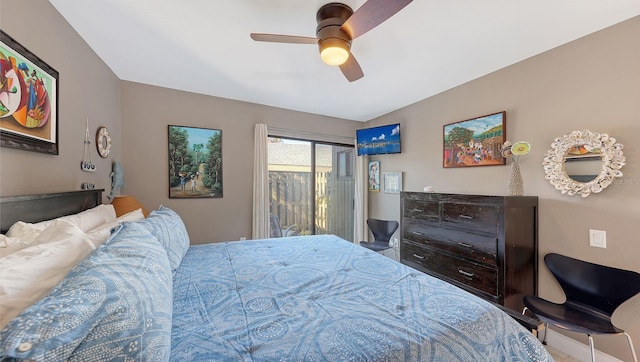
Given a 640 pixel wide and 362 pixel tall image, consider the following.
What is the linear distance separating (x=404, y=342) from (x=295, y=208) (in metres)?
3.33

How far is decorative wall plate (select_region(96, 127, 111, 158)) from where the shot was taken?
232cm

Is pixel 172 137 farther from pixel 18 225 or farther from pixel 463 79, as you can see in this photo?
pixel 463 79

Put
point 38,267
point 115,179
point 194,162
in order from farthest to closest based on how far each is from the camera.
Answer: point 194,162 → point 115,179 → point 38,267

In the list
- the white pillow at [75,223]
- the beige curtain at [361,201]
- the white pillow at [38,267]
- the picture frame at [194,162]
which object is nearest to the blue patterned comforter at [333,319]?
the white pillow at [38,267]

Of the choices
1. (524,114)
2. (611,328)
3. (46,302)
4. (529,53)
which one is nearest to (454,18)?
(529,53)

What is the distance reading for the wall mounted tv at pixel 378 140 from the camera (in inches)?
147

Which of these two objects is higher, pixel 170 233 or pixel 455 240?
pixel 170 233

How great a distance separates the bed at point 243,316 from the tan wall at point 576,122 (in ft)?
4.67

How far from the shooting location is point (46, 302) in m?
0.63

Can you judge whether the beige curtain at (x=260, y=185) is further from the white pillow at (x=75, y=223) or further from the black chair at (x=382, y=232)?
the white pillow at (x=75, y=223)

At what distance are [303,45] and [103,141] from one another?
2.17m

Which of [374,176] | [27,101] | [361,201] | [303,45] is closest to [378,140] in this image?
[374,176]

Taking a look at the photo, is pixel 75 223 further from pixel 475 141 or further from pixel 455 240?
pixel 475 141

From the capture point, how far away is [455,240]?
2.36 m
